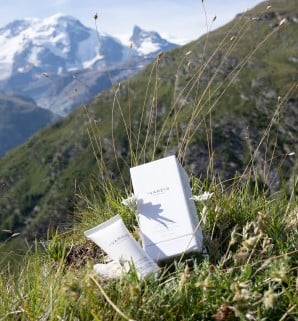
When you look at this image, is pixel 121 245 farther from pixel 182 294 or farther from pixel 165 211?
pixel 182 294

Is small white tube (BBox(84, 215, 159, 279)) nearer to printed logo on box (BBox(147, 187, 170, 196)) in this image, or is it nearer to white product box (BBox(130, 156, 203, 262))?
white product box (BBox(130, 156, 203, 262))

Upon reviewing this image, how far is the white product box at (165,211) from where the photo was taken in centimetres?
385

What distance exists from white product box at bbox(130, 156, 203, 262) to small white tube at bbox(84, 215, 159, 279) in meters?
0.21

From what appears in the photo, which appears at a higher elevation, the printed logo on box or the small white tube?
the printed logo on box

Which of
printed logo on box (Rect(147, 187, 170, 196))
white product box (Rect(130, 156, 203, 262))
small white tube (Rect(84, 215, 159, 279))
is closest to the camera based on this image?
small white tube (Rect(84, 215, 159, 279))

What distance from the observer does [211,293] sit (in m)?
2.99

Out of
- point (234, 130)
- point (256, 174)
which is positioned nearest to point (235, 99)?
point (234, 130)

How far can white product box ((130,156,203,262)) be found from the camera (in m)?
3.85

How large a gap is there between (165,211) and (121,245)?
0.52 metres

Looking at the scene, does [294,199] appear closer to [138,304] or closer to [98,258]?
[98,258]

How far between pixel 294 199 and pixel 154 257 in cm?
156

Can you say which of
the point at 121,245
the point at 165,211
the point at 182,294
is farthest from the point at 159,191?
the point at 182,294

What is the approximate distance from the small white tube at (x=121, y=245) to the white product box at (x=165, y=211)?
0.68 ft

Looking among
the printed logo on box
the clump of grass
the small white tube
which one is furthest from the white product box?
the clump of grass
